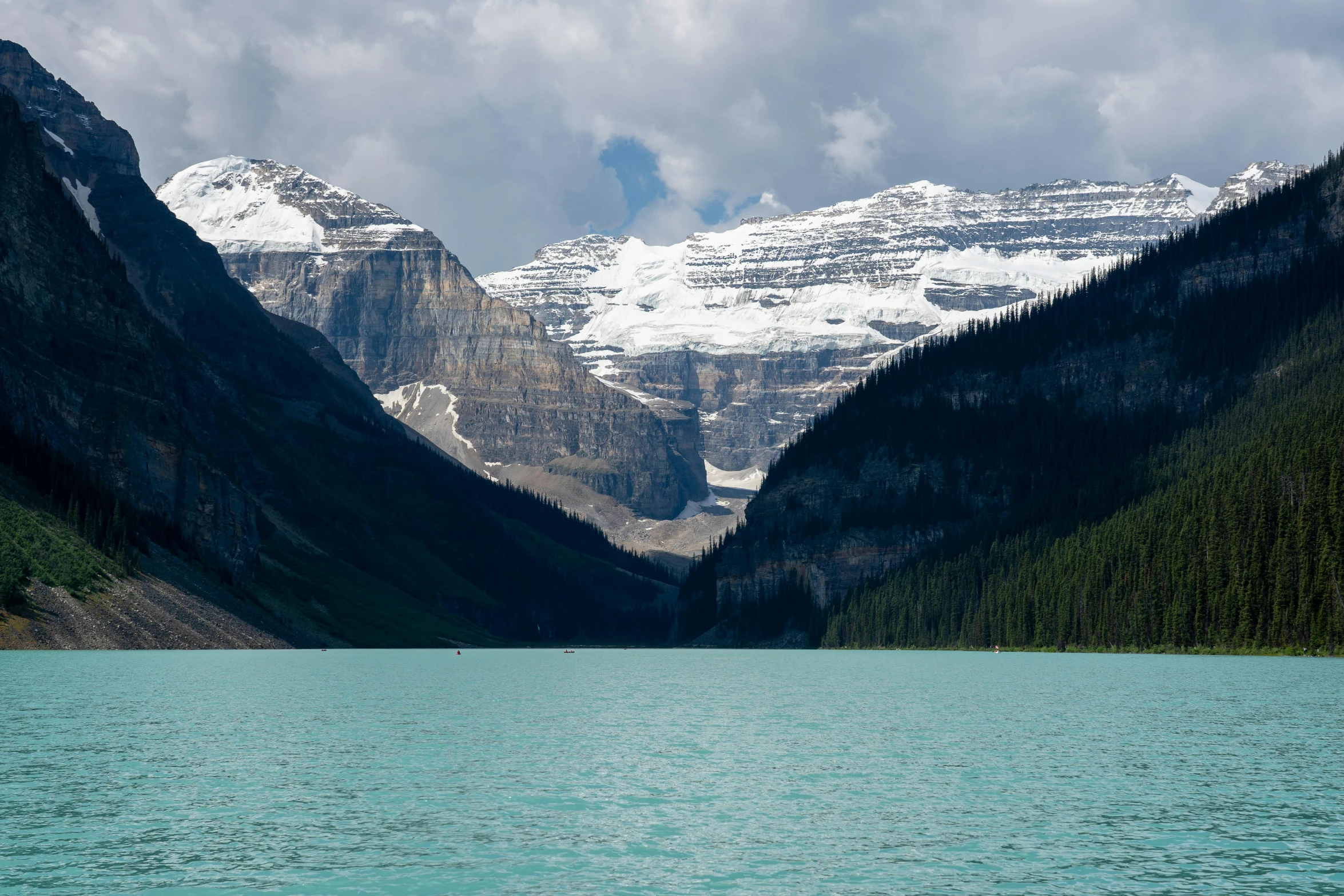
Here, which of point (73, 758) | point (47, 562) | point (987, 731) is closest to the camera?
point (73, 758)

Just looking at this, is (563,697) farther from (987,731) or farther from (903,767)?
(903,767)

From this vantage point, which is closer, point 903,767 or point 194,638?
point 903,767

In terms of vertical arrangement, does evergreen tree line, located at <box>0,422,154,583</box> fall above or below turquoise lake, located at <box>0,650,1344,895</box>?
above

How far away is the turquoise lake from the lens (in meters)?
38.8

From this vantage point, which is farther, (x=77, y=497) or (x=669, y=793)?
(x=77, y=497)

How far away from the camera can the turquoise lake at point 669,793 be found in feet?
127

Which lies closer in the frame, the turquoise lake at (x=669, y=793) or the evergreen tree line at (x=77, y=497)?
the turquoise lake at (x=669, y=793)

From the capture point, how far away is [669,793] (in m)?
53.5

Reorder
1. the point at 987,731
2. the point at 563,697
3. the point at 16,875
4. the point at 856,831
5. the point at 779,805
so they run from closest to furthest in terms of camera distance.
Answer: the point at 16,875
the point at 856,831
the point at 779,805
the point at 987,731
the point at 563,697

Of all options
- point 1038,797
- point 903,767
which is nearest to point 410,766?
point 903,767

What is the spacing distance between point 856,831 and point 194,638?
5442 inches

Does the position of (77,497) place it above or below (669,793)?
above

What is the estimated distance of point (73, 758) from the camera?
198 feet

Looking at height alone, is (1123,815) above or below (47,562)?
below
